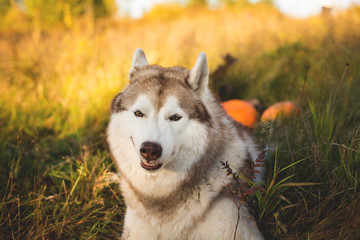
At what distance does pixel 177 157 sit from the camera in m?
2.23

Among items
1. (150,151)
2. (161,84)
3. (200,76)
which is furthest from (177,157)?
(200,76)

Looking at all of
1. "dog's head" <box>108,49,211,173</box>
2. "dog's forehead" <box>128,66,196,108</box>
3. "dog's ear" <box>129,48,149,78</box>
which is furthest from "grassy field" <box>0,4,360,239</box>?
"dog's ear" <box>129,48,149,78</box>

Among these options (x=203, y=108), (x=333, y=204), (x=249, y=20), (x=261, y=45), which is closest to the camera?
(x=333, y=204)

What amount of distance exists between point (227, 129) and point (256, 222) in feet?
2.87

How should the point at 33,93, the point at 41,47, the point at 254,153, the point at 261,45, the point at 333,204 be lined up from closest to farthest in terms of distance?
the point at 333,204 → the point at 254,153 → the point at 33,93 → the point at 41,47 → the point at 261,45

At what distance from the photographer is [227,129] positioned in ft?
8.09

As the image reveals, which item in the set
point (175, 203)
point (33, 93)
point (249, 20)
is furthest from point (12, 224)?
point (249, 20)

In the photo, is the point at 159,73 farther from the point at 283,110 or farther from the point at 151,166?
the point at 283,110

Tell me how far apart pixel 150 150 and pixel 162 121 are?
34 centimetres

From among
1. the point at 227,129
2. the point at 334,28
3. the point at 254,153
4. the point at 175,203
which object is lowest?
the point at 175,203

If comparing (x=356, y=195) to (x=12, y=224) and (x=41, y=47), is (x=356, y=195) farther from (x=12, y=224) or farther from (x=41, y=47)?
(x=41, y=47)

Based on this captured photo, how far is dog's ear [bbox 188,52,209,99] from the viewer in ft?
7.51

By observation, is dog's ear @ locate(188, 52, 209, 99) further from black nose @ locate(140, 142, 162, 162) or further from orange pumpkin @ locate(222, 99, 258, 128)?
orange pumpkin @ locate(222, 99, 258, 128)

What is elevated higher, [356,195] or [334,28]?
[334,28]
